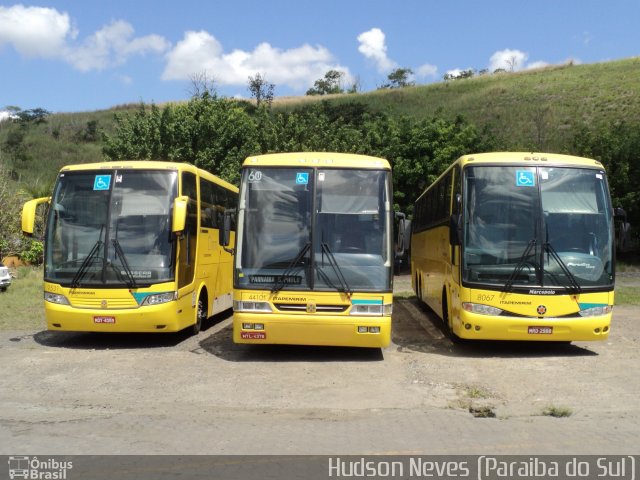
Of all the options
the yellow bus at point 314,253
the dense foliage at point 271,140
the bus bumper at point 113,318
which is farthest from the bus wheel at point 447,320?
the dense foliage at point 271,140

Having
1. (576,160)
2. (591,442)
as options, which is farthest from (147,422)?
(576,160)

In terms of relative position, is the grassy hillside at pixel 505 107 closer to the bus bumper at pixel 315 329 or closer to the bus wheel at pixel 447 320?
the bus wheel at pixel 447 320

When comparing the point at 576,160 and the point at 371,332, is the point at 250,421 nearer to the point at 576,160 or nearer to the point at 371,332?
the point at 371,332

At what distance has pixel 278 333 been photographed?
1007 cm

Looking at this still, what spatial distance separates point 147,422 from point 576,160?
8.21 m

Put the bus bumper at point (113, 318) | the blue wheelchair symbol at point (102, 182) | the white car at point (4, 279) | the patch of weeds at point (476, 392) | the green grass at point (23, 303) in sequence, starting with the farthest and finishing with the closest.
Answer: the white car at point (4, 279)
the green grass at point (23, 303)
the blue wheelchair symbol at point (102, 182)
the bus bumper at point (113, 318)
the patch of weeds at point (476, 392)

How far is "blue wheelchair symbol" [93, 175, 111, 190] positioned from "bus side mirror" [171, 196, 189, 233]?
1408 millimetres

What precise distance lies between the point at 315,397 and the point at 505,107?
61.6 metres

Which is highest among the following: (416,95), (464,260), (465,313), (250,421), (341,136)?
(416,95)

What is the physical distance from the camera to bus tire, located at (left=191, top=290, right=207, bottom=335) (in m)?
13.2

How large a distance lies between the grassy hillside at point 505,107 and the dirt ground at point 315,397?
3655cm

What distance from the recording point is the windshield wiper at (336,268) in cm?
1001
